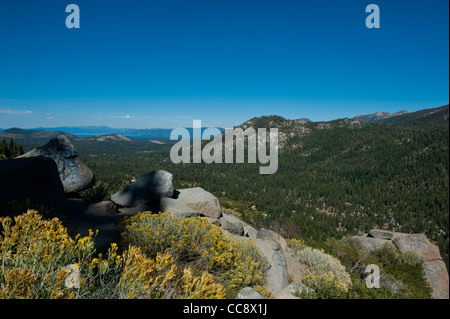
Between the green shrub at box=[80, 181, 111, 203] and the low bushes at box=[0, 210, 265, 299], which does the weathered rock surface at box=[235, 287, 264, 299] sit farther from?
the green shrub at box=[80, 181, 111, 203]

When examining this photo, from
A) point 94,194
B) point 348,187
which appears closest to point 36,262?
point 94,194

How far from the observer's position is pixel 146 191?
12.8 meters

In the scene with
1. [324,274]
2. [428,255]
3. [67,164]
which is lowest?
[428,255]

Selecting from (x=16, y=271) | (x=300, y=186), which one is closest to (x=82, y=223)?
(x=16, y=271)

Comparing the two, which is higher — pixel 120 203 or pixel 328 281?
pixel 120 203

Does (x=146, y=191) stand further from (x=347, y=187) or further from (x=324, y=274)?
(x=347, y=187)

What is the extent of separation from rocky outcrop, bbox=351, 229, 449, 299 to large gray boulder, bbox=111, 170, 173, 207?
15713mm

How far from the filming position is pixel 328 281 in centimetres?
683

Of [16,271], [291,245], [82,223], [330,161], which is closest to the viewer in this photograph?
[16,271]

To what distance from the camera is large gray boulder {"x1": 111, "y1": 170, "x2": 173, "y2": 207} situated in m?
12.6

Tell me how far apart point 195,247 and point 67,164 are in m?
12.1

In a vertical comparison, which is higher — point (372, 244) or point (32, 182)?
point (32, 182)

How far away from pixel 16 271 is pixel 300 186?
157m

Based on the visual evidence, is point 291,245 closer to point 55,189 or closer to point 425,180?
point 55,189
